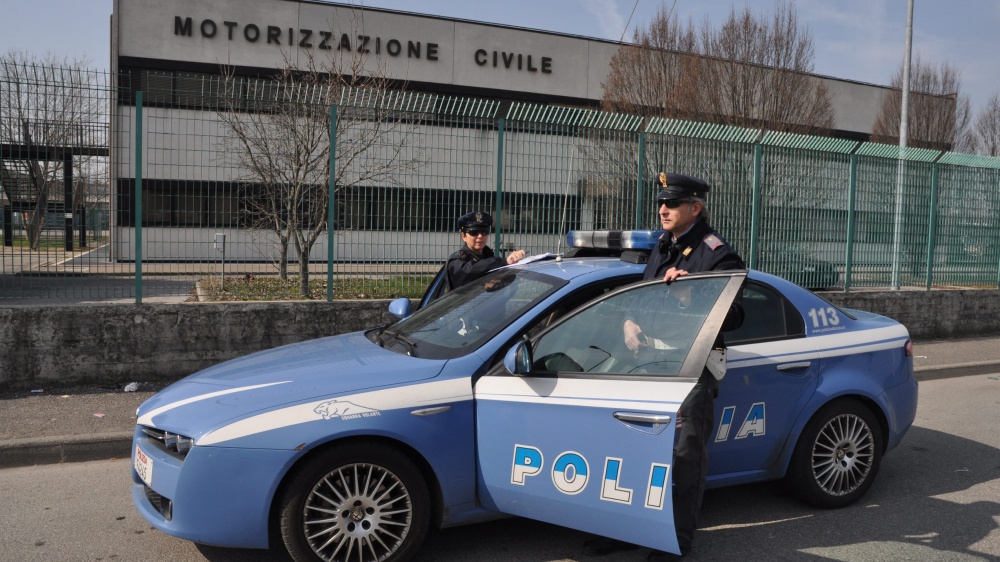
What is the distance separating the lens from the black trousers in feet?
11.0

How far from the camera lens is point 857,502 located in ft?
15.5

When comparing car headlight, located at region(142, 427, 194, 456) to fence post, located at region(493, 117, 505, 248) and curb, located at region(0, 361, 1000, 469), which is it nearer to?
curb, located at region(0, 361, 1000, 469)

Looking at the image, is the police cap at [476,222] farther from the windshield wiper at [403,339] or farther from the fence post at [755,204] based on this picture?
the fence post at [755,204]

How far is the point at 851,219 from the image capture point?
37.7 ft

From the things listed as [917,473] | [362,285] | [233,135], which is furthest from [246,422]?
[233,135]

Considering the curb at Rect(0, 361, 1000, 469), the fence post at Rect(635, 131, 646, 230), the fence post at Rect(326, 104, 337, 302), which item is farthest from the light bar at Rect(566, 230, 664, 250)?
the fence post at Rect(635, 131, 646, 230)

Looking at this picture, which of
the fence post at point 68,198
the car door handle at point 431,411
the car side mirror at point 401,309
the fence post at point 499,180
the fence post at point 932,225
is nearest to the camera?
the car door handle at point 431,411

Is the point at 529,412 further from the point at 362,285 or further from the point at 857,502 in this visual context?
the point at 362,285

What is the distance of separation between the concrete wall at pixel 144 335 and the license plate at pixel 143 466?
3.94 metres

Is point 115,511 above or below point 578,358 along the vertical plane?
below

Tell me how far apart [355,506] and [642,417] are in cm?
137

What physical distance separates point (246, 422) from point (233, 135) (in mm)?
6052

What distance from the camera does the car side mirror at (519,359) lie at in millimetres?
3553

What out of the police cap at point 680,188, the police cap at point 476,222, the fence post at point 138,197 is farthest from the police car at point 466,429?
the fence post at point 138,197
